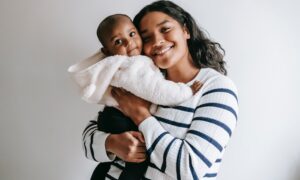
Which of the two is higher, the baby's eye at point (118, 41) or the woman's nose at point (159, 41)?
the baby's eye at point (118, 41)

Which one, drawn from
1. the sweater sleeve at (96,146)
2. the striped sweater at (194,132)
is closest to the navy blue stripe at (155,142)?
the striped sweater at (194,132)

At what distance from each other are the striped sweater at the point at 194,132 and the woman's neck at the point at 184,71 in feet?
0.33

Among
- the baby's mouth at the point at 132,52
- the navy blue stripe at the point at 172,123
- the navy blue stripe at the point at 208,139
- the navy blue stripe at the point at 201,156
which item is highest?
the baby's mouth at the point at 132,52

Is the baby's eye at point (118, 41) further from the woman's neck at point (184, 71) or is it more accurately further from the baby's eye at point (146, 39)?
the woman's neck at point (184, 71)

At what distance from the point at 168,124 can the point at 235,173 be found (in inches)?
24.7

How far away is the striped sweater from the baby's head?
0.86ft

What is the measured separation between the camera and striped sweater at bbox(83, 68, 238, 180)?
3.36 feet

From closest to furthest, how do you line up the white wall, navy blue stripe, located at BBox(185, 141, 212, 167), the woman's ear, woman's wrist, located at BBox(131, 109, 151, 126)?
1. navy blue stripe, located at BBox(185, 141, 212, 167)
2. woman's wrist, located at BBox(131, 109, 151, 126)
3. the woman's ear
4. the white wall

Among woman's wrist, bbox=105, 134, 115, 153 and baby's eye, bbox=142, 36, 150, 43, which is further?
baby's eye, bbox=142, 36, 150, 43

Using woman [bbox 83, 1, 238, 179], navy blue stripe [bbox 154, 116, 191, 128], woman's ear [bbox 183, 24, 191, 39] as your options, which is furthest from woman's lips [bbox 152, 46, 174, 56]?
navy blue stripe [bbox 154, 116, 191, 128]

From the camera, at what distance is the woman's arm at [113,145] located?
112 centimetres

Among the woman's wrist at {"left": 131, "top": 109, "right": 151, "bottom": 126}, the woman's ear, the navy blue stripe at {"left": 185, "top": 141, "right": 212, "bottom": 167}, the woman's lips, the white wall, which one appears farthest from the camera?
the white wall

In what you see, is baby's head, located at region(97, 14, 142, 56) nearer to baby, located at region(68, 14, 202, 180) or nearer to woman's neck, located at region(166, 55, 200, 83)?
baby, located at region(68, 14, 202, 180)
